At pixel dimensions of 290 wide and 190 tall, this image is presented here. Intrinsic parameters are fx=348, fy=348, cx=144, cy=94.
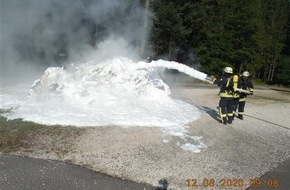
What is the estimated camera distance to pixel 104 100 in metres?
11.1

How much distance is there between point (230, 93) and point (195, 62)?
77.7 ft

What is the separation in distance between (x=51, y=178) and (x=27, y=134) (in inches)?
99.4

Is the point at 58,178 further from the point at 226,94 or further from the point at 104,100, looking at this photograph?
the point at 226,94

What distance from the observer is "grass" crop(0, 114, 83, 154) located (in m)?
7.39

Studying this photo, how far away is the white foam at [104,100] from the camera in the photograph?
9516 millimetres

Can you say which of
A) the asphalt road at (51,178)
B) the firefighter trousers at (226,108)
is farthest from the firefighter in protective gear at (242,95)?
the asphalt road at (51,178)

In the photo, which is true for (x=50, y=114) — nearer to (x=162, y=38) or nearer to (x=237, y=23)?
(x=162, y=38)

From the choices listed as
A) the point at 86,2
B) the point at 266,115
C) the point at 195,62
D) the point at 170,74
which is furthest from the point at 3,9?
the point at 195,62

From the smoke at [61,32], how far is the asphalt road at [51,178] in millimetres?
3955

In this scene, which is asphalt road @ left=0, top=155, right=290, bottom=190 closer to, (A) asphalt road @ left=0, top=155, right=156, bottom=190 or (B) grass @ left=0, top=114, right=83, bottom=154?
(A) asphalt road @ left=0, top=155, right=156, bottom=190

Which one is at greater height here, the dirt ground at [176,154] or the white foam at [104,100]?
the white foam at [104,100]
